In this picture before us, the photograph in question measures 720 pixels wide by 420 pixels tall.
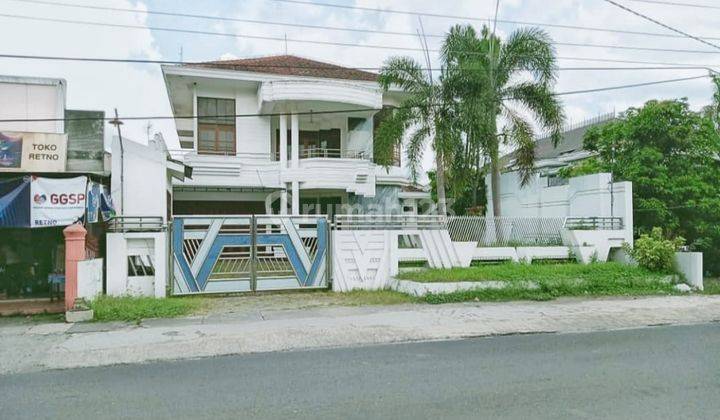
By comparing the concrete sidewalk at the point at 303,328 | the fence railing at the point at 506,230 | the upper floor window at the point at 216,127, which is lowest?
the concrete sidewalk at the point at 303,328

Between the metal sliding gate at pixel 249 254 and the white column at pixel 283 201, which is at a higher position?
the white column at pixel 283 201

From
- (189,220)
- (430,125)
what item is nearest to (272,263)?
(189,220)

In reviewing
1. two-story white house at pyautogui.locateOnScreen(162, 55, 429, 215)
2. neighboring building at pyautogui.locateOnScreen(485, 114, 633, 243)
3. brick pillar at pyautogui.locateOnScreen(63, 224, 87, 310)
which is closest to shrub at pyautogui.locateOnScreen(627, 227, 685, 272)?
neighboring building at pyautogui.locateOnScreen(485, 114, 633, 243)

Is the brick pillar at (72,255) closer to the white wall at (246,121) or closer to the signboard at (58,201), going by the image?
the signboard at (58,201)

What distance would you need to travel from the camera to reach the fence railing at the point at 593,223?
16.4 meters

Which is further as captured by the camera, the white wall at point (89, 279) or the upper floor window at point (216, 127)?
the upper floor window at point (216, 127)

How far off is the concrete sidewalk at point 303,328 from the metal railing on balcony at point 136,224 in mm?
2797

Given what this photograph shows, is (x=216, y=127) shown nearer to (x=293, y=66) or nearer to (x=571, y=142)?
(x=293, y=66)

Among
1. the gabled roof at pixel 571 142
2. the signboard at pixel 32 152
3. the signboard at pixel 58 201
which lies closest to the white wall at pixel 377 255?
the signboard at pixel 58 201

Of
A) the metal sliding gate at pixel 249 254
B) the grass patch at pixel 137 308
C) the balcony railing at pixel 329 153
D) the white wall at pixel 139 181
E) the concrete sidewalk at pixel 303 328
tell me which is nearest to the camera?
the concrete sidewalk at pixel 303 328

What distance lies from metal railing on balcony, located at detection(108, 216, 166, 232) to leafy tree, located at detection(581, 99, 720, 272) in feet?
47.2

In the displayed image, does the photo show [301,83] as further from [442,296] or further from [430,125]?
[442,296]

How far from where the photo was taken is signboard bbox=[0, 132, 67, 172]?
1141 centimetres

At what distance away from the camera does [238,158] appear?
21.9m
